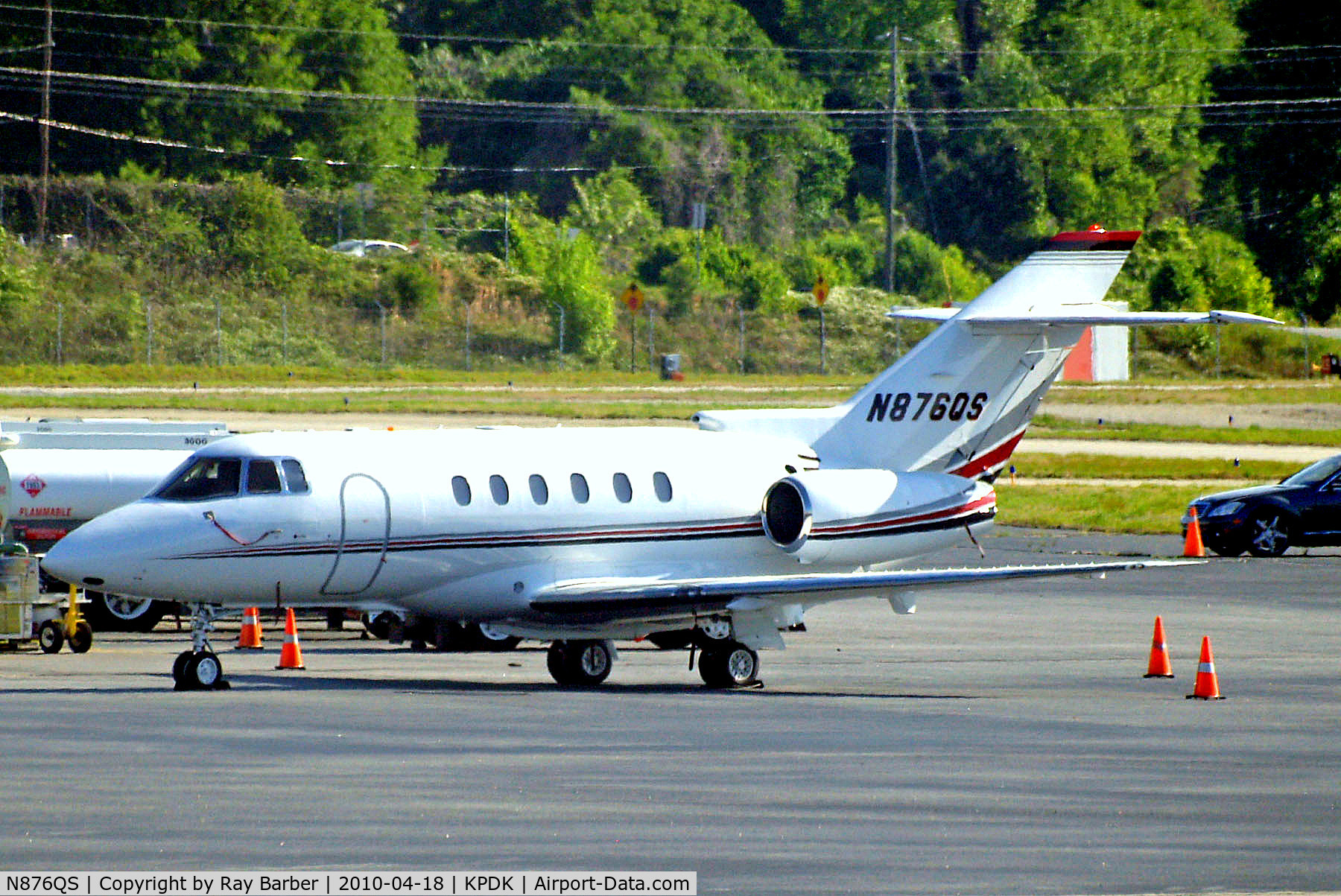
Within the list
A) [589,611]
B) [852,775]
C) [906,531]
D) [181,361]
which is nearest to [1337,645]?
[906,531]

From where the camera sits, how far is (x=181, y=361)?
7731 cm

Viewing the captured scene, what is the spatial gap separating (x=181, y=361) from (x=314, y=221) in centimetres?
1686

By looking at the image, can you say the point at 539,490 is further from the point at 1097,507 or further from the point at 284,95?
the point at 284,95

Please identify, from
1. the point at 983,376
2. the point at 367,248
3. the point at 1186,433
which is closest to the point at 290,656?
the point at 983,376

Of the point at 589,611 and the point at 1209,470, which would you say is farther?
the point at 1209,470

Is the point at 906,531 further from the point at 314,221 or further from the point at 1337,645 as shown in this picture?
the point at 314,221

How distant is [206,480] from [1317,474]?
2034 cm

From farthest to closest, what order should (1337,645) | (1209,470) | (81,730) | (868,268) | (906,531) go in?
(868,268) → (1209,470) → (1337,645) → (906,531) → (81,730)

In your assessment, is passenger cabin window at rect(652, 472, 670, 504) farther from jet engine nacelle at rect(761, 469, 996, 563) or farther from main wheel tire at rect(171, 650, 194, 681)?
main wheel tire at rect(171, 650, 194, 681)

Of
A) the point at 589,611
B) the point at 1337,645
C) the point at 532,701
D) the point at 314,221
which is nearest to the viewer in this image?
the point at 532,701

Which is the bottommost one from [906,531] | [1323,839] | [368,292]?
[1323,839]

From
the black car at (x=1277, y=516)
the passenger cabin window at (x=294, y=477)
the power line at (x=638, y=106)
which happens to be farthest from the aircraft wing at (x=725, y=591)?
the power line at (x=638, y=106)

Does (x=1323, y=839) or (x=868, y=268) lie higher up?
(x=868, y=268)

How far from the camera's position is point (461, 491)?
21.5 metres
